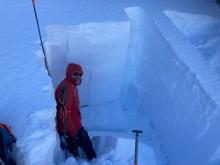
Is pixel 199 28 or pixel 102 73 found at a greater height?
pixel 199 28

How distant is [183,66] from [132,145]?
3.69 ft

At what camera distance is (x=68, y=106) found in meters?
3.87

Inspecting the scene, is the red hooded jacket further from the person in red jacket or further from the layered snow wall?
the layered snow wall

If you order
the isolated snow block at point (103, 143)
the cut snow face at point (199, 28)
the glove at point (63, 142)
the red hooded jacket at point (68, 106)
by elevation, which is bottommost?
the isolated snow block at point (103, 143)

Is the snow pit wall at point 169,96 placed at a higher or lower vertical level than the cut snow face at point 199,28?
lower

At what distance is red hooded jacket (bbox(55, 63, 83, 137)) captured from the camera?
152 inches

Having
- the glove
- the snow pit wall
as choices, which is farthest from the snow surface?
the glove

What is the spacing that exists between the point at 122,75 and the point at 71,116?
1403mm

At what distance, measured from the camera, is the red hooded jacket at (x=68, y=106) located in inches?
152

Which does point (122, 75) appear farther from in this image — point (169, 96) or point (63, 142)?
point (63, 142)

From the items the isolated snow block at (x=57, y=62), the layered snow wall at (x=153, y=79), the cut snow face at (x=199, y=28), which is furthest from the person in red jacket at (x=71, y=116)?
the cut snow face at (x=199, y=28)

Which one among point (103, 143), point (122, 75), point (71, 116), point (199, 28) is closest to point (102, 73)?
point (122, 75)

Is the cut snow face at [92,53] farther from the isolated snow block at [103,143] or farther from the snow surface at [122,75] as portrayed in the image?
the isolated snow block at [103,143]

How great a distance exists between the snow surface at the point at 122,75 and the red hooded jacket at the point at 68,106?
A: 1.08 feet
